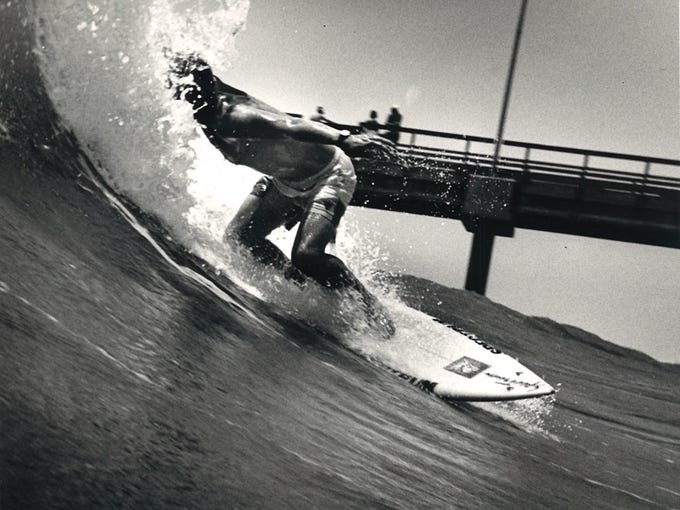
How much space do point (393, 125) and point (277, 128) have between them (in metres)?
0.39

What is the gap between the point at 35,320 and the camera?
158cm

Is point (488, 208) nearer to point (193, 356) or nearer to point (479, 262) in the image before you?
point (479, 262)

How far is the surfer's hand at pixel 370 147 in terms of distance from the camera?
2129mm

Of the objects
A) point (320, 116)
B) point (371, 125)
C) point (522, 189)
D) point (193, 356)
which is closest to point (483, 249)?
point (522, 189)

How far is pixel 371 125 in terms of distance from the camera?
2158mm

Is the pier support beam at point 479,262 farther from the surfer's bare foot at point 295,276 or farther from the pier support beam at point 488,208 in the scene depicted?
the surfer's bare foot at point 295,276

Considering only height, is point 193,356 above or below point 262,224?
below

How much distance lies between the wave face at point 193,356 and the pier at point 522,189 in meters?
0.20

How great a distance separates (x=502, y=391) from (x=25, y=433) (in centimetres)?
139

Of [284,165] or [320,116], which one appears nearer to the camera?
[320,116]

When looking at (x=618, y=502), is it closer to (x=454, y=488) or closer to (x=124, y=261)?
(x=454, y=488)

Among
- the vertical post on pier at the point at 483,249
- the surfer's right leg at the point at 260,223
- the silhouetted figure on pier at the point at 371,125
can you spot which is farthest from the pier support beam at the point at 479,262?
the surfer's right leg at the point at 260,223

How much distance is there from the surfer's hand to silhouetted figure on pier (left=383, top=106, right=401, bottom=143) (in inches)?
→ 0.6

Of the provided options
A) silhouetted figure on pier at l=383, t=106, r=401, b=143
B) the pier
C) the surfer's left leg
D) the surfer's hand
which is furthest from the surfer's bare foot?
silhouetted figure on pier at l=383, t=106, r=401, b=143
